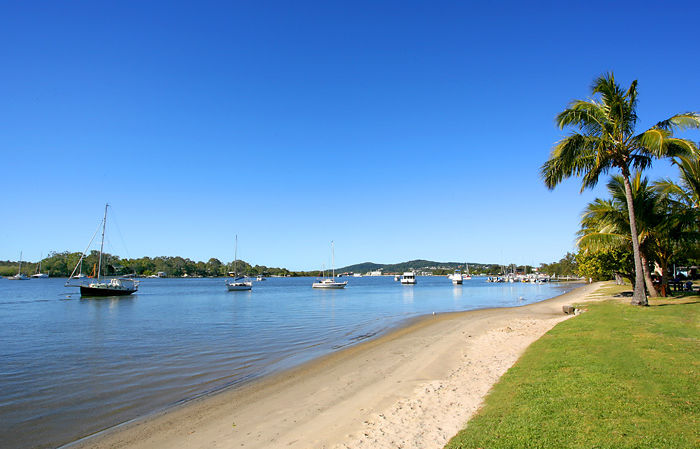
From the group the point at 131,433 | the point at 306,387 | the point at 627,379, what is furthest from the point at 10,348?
the point at 627,379

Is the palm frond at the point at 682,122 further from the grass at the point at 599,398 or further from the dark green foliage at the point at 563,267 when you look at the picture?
the dark green foliage at the point at 563,267

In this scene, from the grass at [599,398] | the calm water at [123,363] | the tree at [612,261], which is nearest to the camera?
the grass at [599,398]

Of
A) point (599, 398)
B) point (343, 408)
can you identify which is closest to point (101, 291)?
point (343, 408)

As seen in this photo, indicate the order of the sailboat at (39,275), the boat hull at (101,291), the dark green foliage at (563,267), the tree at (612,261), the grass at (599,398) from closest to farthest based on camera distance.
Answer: the grass at (599,398)
the tree at (612,261)
the boat hull at (101,291)
the dark green foliage at (563,267)
the sailboat at (39,275)

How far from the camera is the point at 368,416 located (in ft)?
25.2

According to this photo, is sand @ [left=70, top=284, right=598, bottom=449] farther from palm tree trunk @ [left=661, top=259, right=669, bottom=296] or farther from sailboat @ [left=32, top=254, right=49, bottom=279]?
sailboat @ [left=32, top=254, right=49, bottom=279]

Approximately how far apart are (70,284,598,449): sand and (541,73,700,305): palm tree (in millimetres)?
8959

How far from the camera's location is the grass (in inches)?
185

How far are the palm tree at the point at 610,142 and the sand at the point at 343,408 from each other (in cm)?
896

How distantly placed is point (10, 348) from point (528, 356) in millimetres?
23296

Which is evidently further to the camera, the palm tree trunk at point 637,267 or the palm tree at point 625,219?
the palm tree at point 625,219

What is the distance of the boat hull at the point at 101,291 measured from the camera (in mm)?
59928

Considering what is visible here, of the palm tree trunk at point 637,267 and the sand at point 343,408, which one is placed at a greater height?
the palm tree trunk at point 637,267

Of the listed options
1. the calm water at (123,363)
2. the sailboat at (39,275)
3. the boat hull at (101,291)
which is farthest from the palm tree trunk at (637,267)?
the sailboat at (39,275)
